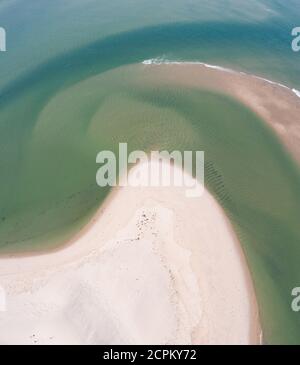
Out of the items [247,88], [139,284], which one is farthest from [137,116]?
[139,284]

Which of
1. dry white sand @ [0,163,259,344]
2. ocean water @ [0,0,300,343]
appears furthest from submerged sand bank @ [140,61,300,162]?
dry white sand @ [0,163,259,344]

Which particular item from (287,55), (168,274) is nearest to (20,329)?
(168,274)

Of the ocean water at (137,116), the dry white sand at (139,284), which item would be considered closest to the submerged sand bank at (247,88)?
the ocean water at (137,116)

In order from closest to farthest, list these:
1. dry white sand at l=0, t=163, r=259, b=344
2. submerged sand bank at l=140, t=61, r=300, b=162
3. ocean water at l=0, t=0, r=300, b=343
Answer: dry white sand at l=0, t=163, r=259, b=344
ocean water at l=0, t=0, r=300, b=343
submerged sand bank at l=140, t=61, r=300, b=162

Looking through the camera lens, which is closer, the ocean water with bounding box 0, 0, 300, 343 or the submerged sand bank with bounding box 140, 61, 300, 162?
the ocean water with bounding box 0, 0, 300, 343

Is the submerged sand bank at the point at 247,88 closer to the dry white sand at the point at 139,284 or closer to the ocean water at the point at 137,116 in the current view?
the ocean water at the point at 137,116

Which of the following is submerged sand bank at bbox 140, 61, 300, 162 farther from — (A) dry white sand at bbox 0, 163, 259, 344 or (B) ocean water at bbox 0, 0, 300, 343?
(A) dry white sand at bbox 0, 163, 259, 344

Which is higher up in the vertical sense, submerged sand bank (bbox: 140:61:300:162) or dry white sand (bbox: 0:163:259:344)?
submerged sand bank (bbox: 140:61:300:162)
